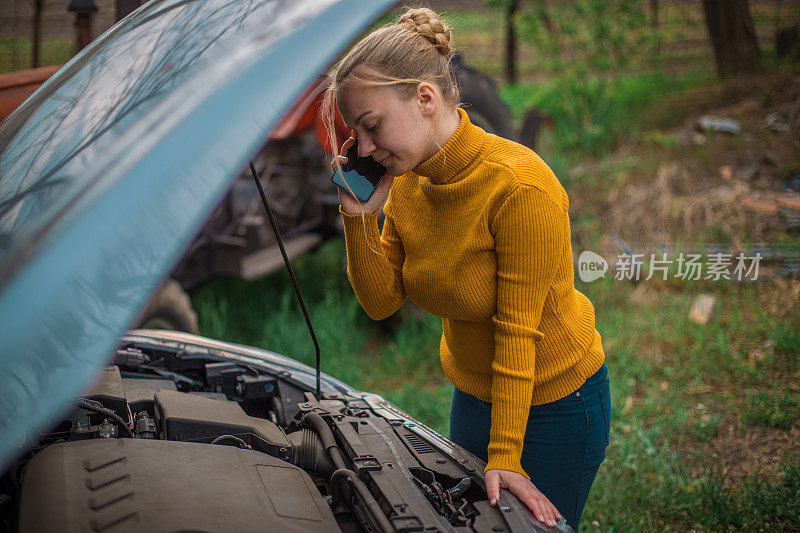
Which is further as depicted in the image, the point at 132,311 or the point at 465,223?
the point at 465,223

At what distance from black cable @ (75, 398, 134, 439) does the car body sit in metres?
0.01

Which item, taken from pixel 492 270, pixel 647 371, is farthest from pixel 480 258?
pixel 647 371

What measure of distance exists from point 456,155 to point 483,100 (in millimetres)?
3580

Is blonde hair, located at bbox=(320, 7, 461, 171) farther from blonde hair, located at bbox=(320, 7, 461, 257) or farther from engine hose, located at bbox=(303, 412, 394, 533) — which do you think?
engine hose, located at bbox=(303, 412, 394, 533)

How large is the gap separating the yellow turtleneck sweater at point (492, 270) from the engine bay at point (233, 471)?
19cm

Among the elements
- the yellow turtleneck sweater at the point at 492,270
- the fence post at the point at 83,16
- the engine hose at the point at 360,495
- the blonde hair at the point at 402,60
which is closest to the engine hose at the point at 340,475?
the engine hose at the point at 360,495

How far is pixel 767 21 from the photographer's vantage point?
6.92 metres

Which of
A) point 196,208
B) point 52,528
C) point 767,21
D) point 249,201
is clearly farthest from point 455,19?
point 767,21

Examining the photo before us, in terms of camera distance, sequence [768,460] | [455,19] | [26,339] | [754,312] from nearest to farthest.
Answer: [26,339], [455,19], [768,460], [754,312]

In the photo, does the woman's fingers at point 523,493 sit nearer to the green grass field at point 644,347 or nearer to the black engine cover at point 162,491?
the black engine cover at point 162,491

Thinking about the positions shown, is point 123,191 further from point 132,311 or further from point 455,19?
point 455,19

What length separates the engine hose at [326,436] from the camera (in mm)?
1669

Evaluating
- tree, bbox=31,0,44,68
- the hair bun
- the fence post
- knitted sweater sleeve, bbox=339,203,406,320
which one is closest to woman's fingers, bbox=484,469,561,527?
knitted sweater sleeve, bbox=339,203,406,320

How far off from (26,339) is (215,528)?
479 mm
